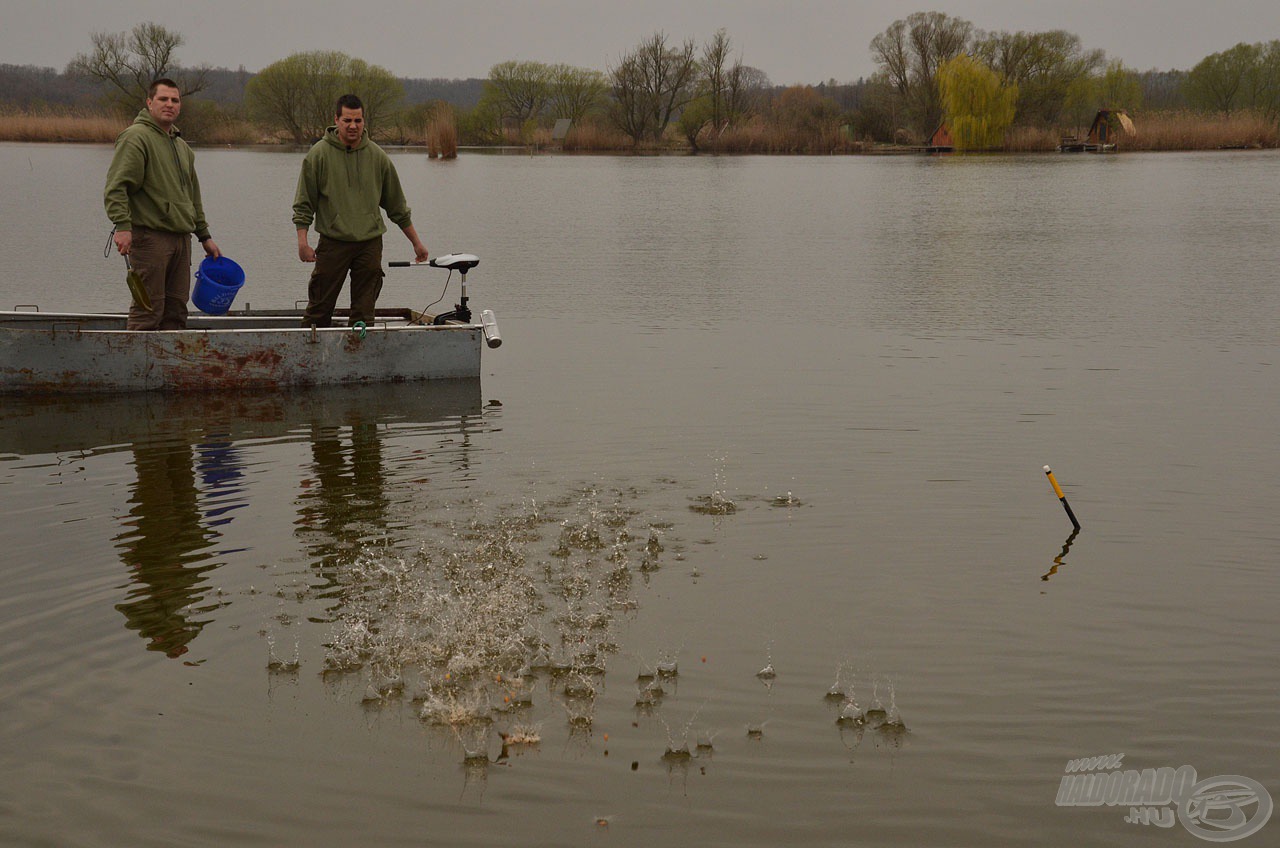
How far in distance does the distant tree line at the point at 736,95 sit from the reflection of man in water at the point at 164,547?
237 feet

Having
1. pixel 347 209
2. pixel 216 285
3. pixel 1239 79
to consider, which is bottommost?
pixel 216 285

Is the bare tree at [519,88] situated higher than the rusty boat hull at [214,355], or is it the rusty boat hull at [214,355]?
the bare tree at [519,88]

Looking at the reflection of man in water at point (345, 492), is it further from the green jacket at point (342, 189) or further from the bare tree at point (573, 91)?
the bare tree at point (573, 91)

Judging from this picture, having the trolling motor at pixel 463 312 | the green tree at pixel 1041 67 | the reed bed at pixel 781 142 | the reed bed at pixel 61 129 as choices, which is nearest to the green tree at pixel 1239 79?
the green tree at pixel 1041 67

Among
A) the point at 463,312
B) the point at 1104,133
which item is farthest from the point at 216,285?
the point at 1104,133

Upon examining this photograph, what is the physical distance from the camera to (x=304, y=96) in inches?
3654

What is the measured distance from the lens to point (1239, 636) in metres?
5.23

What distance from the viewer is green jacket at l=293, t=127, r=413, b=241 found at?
940cm

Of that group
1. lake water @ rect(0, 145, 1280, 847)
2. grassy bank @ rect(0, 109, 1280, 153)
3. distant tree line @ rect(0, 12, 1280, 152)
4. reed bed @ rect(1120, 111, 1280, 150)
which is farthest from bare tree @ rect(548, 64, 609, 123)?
lake water @ rect(0, 145, 1280, 847)

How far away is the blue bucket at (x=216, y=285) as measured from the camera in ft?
34.0

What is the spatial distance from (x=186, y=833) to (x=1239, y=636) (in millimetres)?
A: 4009

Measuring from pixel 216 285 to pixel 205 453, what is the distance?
2.58 meters

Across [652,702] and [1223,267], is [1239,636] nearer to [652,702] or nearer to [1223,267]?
[652,702]

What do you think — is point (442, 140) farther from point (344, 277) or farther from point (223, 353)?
point (223, 353)
